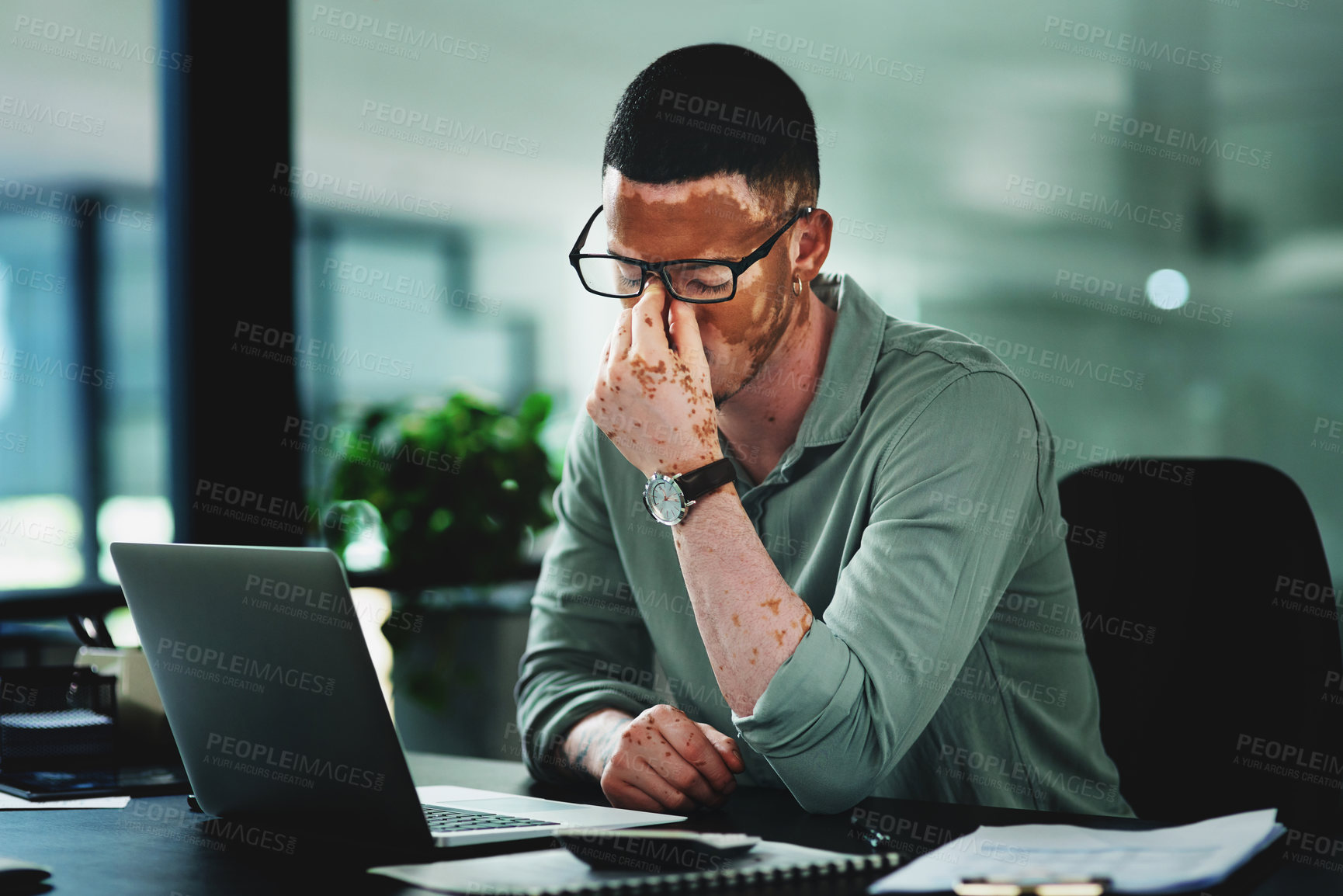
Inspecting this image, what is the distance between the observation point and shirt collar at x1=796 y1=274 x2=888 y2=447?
53.1 inches

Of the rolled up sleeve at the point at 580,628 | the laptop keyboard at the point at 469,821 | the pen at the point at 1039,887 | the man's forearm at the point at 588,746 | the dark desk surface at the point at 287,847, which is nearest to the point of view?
the pen at the point at 1039,887

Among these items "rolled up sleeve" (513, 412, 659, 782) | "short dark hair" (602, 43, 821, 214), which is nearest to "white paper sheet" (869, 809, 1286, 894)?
"rolled up sleeve" (513, 412, 659, 782)

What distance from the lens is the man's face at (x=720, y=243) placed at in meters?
1.25

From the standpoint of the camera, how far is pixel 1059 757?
135cm

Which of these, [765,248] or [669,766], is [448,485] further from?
[669,766]

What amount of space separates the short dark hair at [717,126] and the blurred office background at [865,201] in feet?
4.49

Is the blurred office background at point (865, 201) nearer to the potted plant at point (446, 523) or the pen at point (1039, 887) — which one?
the potted plant at point (446, 523)

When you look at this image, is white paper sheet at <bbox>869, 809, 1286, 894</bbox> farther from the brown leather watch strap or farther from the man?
the brown leather watch strap

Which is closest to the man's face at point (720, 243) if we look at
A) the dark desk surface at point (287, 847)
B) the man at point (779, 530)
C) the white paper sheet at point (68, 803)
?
the man at point (779, 530)

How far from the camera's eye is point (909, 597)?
1.12m

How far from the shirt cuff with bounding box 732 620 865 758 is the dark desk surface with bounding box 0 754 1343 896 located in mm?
72

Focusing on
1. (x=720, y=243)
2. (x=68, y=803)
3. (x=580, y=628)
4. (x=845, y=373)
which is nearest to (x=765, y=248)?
(x=720, y=243)

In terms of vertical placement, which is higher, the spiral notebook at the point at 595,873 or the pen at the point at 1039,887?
the pen at the point at 1039,887

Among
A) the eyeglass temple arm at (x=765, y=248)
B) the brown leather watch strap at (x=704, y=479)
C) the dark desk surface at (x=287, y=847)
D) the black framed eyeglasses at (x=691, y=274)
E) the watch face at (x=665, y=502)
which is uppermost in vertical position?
the eyeglass temple arm at (x=765, y=248)
